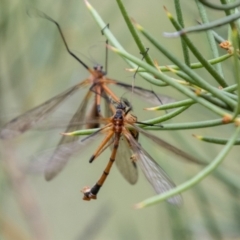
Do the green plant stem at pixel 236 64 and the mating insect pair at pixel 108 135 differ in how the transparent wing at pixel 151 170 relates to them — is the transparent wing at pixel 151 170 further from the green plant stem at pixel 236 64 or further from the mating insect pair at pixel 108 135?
the green plant stem at pixel 236 64

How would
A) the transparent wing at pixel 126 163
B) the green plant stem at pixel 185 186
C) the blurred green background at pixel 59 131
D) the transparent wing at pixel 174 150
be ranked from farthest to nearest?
1. the blurred green background at pixel 59 131
2. the transparent wing at pixel 126 163
3. the transparent wing at pixel 174 150
4. the green plant stem at pixel 185 186

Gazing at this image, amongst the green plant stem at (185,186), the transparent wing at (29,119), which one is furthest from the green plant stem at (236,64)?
the transparent wing at (29,119)

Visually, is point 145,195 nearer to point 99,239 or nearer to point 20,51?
point 99,239

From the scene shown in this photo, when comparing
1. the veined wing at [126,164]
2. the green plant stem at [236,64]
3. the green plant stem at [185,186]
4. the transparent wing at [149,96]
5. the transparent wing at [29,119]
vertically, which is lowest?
the veined wing at [126,164]

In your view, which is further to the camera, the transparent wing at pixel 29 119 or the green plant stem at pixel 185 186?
the transparent wing at pixel 29 119

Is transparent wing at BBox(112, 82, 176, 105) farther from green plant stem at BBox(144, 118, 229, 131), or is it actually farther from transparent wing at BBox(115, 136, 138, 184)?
green plant stem at BBox(144, 118, 229, 131)

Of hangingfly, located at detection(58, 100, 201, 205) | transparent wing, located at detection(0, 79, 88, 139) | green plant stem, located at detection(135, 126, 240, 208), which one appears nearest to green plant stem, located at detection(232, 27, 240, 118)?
green plant stem, located at detection(135, 126, 240, 208)

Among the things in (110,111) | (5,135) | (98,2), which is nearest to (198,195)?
(110,111)

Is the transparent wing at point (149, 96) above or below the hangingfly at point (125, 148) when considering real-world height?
above
